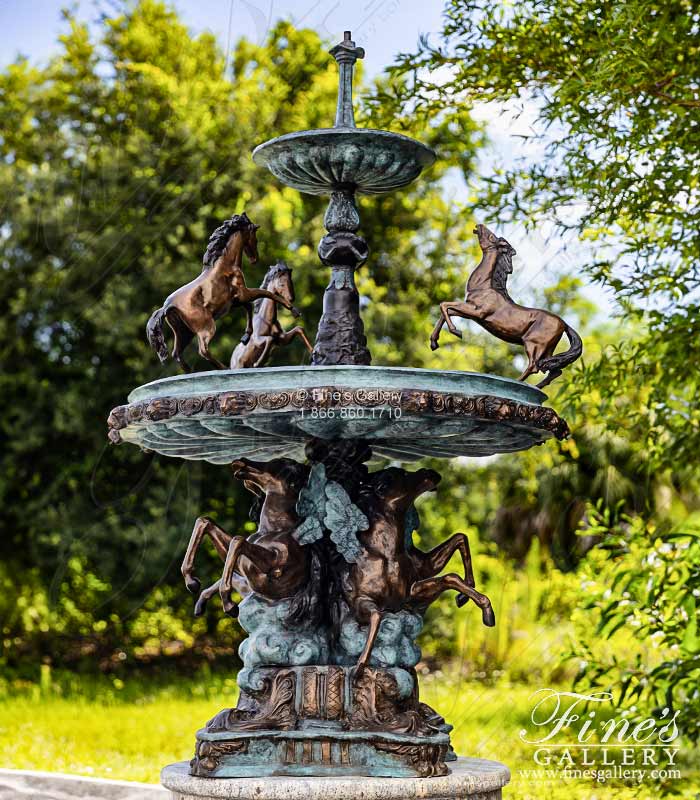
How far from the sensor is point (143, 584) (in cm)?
1148

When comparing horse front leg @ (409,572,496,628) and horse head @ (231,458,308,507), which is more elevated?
horse head @ (231,458,308,507)

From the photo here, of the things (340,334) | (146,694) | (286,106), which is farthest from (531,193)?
(146,694)

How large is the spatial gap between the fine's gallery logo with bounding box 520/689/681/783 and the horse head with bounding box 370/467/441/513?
5.58 feet

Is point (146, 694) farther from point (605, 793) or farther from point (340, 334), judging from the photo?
point (340, 334)

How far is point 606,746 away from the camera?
6.75 meters

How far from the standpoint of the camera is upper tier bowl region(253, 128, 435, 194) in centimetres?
431

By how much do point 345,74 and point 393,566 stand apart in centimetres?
198

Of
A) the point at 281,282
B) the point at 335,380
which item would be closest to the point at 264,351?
the point at 281,282

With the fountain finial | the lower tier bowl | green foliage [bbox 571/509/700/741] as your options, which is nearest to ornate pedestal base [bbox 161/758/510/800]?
the lower tier bowl

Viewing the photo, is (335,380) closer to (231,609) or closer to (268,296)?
(268,296)

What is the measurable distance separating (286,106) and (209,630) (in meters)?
5.61

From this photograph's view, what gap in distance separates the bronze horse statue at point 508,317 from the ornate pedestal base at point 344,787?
1.41 metres

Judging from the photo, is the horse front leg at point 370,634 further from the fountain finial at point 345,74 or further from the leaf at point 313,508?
the fountain finial at point 345,74

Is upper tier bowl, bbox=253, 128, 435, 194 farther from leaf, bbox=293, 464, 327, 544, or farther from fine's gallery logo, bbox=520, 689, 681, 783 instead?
fine's gallery logo, bbox=520, 689, 681, 783
